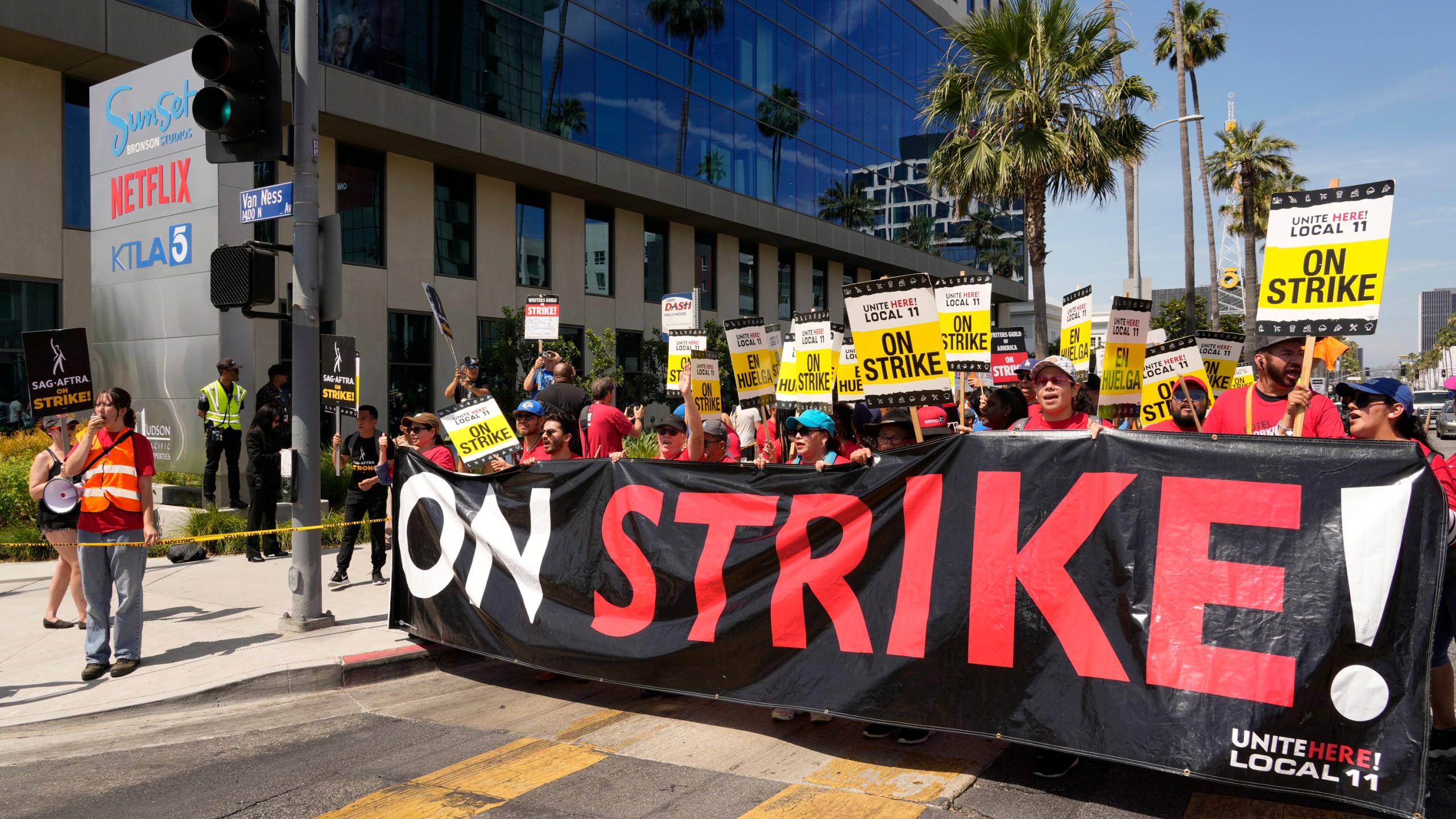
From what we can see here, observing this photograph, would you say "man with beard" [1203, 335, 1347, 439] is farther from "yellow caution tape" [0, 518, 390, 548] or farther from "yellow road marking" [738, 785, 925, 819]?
"yellow caution tape" [0, 518, 390, 548]

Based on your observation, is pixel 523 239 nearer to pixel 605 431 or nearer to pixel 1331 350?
pixel 605 431

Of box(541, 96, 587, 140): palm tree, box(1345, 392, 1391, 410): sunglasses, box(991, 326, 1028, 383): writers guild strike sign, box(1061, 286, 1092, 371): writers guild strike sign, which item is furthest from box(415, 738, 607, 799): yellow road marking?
box(541, 96, 587, 140): palm tree

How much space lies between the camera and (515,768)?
4871mm

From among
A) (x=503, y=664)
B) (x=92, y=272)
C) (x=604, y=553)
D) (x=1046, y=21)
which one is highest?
(x=1046, y=21)

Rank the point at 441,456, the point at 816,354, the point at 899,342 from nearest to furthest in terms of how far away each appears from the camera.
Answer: the point at 899,342, the point at 441,456, the point at 816,354

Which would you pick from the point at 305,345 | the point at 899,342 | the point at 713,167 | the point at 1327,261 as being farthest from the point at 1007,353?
the point at 713,167

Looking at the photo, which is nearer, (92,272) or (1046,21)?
(92,272)

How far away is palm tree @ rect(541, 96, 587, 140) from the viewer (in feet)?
77.3

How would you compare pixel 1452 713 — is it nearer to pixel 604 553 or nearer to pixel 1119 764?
pixel 1119 764

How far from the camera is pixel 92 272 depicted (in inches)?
537

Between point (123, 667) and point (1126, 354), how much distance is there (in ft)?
27.1

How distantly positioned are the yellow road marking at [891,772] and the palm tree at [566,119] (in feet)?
68.6

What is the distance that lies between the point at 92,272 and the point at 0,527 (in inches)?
164

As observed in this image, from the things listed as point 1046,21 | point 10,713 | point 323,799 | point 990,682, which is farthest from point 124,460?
point 1046,21
